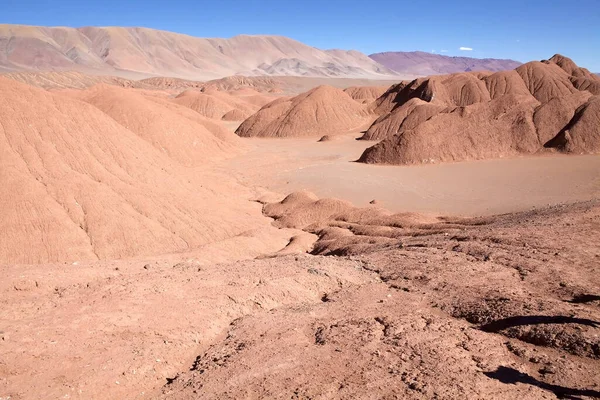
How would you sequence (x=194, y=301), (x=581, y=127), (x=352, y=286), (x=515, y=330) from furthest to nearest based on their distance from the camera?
1. (x=581, y=127)
2. (x=352, y=286)
3. (x=194, y=301)
4. (x=515, y=330)

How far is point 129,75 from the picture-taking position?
383 ft

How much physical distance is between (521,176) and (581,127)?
7.90 meters

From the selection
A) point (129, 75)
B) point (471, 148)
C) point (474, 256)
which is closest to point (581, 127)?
point (471, 148)

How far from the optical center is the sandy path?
63.5ft

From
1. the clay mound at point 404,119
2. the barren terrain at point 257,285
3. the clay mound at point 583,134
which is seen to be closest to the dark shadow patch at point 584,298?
the barren terrain at point 257,285

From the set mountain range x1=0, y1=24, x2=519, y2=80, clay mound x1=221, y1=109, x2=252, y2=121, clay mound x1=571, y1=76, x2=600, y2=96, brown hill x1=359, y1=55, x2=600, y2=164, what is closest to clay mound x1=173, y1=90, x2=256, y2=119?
clay mound x1=221, y1=109, x2=252, y2=121

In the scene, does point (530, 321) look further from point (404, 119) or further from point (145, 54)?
point (145, 54)

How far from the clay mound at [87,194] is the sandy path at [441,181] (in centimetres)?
648

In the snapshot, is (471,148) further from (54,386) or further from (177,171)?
(54,386)

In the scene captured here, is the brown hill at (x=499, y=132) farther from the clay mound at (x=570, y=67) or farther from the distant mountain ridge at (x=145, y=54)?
A: the distant mountain ridge at (x=145, y=54)

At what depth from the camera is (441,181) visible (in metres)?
Answer: 23.7

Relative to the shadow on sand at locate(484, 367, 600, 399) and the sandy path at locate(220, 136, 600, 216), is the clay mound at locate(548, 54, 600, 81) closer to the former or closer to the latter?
the sandy path at locate(220, 136, 600, 216)

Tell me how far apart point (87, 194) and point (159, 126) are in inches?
607

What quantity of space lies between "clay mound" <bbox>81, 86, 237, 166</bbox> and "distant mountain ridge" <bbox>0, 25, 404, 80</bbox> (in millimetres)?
91309
